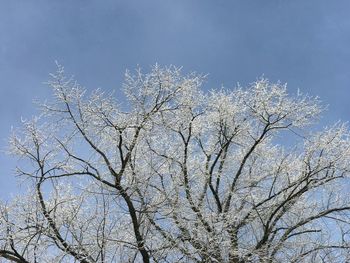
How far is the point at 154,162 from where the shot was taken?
1072 centimetres

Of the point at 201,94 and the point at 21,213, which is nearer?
the point at 21,213

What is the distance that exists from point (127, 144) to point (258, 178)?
424cm

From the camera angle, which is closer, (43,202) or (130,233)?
(43,202)

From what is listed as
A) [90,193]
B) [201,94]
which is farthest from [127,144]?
[201,94]

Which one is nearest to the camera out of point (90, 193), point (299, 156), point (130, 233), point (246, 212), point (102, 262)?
point (102, 262)

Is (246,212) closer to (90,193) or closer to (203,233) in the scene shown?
(203,233)

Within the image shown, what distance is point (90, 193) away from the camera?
30.9 ft

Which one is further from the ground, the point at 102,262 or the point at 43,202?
the point at 43,202

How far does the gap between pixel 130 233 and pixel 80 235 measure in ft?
4.48

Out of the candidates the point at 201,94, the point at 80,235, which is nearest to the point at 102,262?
the point at 80,235

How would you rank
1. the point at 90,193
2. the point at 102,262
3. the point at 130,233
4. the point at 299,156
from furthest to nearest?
the point at 299,156 < the point at 130,233 < the point at 90,193 < the point at 102,262

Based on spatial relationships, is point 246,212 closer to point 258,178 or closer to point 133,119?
point 258,178

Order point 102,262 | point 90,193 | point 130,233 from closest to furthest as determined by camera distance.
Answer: point 102,262, point 90,193, point 130,233

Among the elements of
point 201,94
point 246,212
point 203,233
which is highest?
point 201,94
